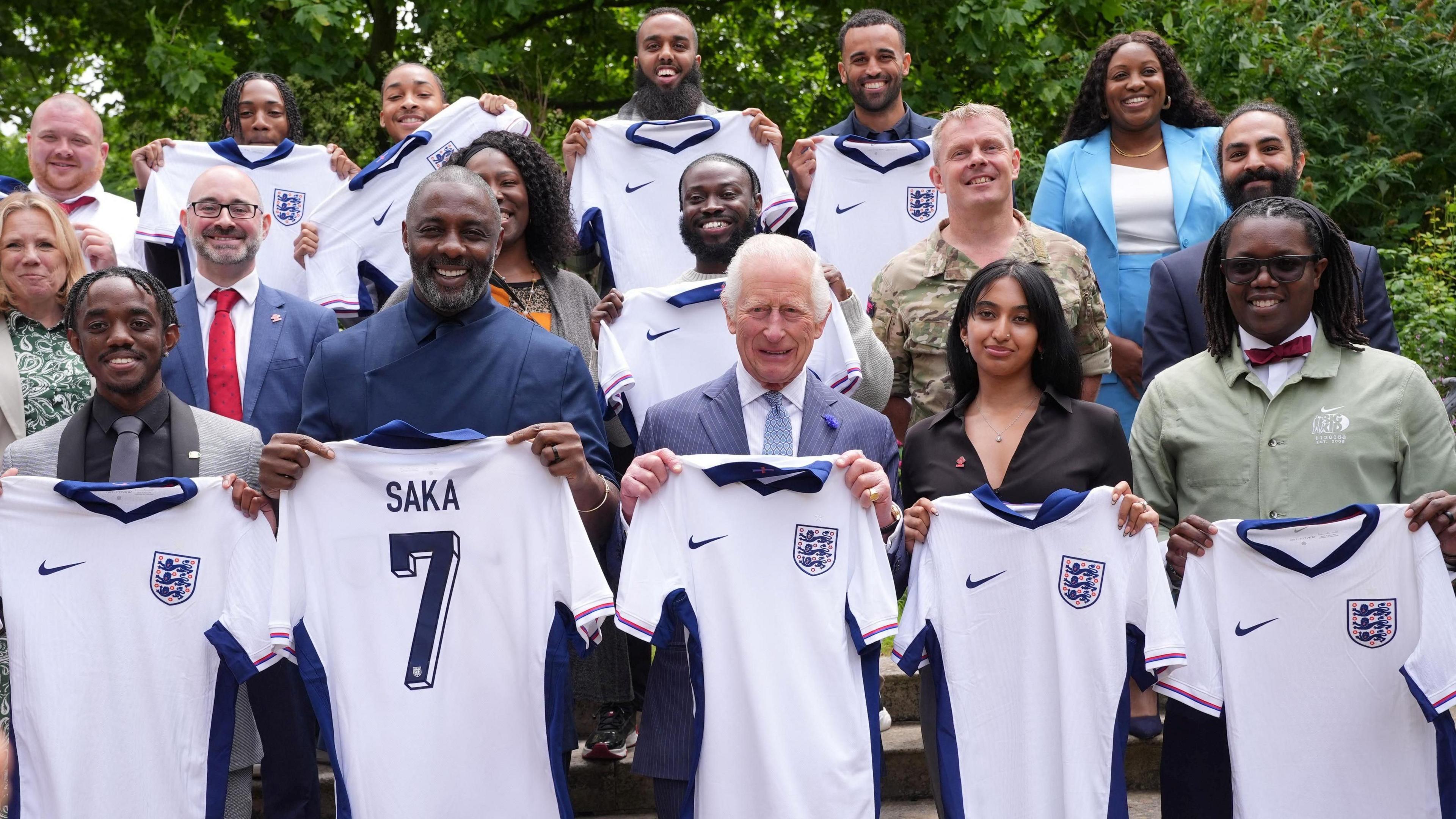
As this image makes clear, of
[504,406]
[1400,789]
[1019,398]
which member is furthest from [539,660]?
[1400,789]

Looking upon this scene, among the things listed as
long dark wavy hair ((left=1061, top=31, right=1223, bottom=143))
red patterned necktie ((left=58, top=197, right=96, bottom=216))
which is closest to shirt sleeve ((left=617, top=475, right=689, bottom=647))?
long dark wavy hair ((left=1061, top=31, right=1223, bottom=143))

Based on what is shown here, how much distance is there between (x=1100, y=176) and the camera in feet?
21.3

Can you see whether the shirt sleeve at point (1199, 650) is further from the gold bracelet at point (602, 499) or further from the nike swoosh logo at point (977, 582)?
the gold bracelet at point (602, 499)

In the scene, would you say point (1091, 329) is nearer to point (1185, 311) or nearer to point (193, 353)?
point (1185, 311)

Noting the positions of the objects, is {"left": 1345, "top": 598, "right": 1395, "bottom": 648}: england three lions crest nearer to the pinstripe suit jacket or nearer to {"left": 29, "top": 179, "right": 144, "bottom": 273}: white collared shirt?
the pinstripe suit jacket

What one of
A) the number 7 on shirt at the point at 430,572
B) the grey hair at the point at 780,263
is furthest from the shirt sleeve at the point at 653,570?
the grey hair at the point at 780,263

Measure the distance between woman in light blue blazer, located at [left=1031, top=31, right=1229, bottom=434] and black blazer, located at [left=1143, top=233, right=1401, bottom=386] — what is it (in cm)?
Result: 62

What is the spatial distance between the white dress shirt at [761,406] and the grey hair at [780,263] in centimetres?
24

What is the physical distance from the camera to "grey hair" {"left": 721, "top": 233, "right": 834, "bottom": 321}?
460cm

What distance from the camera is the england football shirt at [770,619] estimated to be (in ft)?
13.9

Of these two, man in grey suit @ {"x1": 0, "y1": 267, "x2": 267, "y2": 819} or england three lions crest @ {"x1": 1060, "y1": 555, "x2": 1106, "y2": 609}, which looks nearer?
england three lions crest @ {"x1": 1060, "y1": 555, "x2": 1106, "y2": 609}

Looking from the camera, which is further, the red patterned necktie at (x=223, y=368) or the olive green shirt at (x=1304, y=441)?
the red patterned necktie at (x=223, y=368)

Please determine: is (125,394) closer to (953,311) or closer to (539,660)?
(539,660)

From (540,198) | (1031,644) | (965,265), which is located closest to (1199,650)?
(1031,644)
